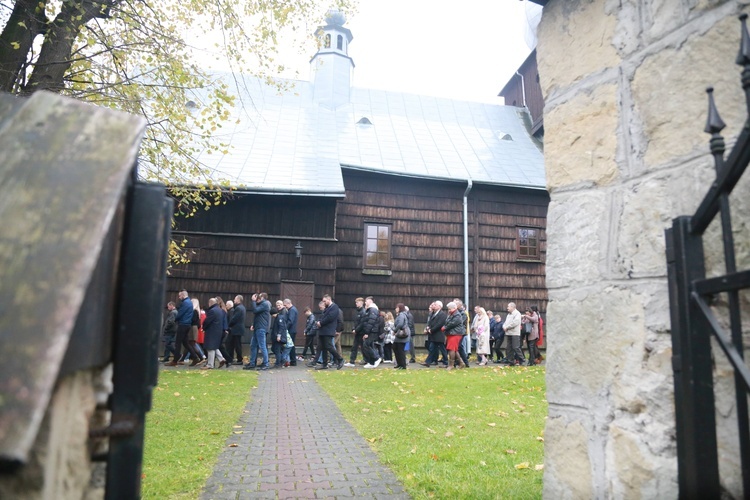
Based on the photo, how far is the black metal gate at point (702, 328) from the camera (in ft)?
5.03

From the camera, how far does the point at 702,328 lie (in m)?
1.71

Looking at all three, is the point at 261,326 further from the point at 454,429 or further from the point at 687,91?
the point at 687,91

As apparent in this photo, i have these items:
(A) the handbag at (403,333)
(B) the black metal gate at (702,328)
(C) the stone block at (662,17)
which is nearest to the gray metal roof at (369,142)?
(A) the handbag at (403,333)

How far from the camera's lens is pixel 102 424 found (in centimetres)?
110

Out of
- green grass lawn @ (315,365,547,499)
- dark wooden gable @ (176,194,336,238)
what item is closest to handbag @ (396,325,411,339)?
green grass lawn @ (315,365,547,499)

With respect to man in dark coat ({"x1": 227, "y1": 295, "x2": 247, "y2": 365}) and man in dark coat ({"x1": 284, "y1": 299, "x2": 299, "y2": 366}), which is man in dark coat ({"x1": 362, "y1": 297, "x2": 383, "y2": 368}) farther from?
man in dark coat ({"x1": 227, "y1": 295, "x2": 247, "y2": 365})

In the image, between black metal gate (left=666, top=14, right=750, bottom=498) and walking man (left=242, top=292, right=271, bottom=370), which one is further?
walking man (left=242, top=292, right=271, bottom=370)

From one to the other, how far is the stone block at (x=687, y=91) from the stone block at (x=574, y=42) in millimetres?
238

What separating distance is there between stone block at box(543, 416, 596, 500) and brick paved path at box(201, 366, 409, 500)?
120cm

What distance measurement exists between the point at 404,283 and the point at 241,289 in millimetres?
5207

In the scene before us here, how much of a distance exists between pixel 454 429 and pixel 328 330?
7.97 m

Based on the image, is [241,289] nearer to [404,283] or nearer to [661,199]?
[404,283]

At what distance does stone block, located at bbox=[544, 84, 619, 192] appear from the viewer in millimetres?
2232

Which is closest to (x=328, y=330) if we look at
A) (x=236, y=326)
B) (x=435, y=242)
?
(x=236, y=326)
